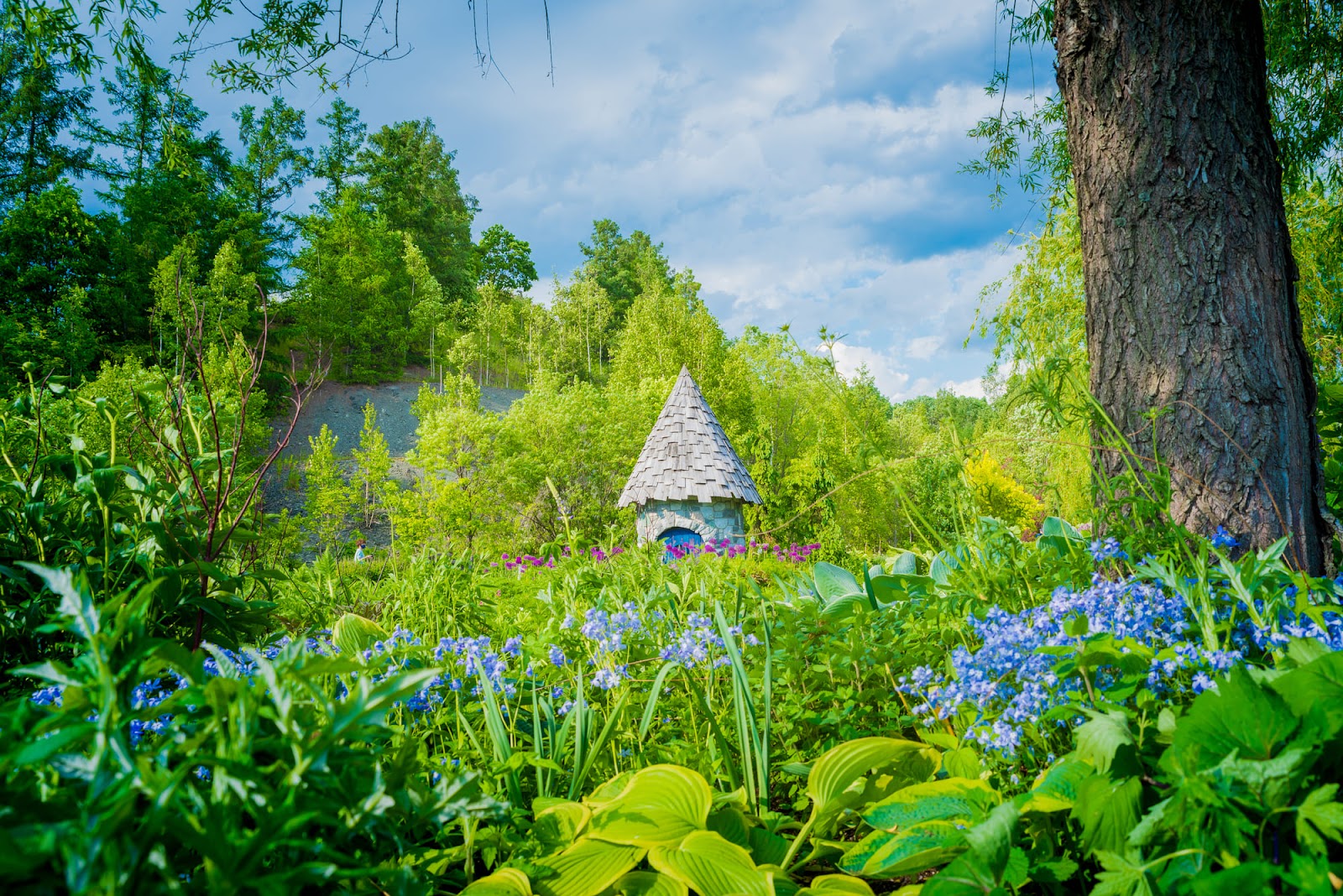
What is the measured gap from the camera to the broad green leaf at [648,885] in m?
1.08

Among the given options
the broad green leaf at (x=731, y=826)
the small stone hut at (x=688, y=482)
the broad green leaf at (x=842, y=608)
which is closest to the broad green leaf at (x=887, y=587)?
the broad green leaf at (x=842, y=608)

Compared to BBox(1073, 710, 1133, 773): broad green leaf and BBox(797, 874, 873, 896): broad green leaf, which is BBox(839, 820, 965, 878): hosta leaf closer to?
BBox(797, 874, 873, 896): broad green leaf

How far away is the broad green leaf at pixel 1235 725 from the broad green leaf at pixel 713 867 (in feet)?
1.86

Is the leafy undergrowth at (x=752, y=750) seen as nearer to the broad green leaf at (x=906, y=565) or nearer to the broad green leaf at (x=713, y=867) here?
the broad green leaf at (x=713, y=867)

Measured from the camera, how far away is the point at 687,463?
9875mm

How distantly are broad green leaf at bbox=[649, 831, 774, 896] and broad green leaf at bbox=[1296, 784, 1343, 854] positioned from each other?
2.05ft

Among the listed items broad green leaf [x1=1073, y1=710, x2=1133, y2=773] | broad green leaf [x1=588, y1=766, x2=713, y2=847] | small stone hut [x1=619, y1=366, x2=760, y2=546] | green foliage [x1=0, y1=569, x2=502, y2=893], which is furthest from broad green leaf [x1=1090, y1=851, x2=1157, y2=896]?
small stone hut [x1=619, y1=366, x2=760, y2=546]

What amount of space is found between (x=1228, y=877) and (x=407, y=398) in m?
30.7

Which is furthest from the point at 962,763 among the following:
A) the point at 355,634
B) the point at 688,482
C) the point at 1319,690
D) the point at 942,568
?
the point at 688,482

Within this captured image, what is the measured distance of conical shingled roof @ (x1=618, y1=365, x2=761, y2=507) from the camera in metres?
9.73

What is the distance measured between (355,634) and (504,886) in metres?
1.10

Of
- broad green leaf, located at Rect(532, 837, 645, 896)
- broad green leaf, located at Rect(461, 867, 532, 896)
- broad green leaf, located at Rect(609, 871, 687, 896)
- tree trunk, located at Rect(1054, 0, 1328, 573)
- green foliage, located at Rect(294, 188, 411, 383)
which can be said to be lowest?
broad green leaf, located at Rect(609, 871, 687, 896)

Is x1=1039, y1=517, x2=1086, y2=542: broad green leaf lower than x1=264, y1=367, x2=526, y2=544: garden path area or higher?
lower

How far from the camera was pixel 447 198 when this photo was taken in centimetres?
3869
